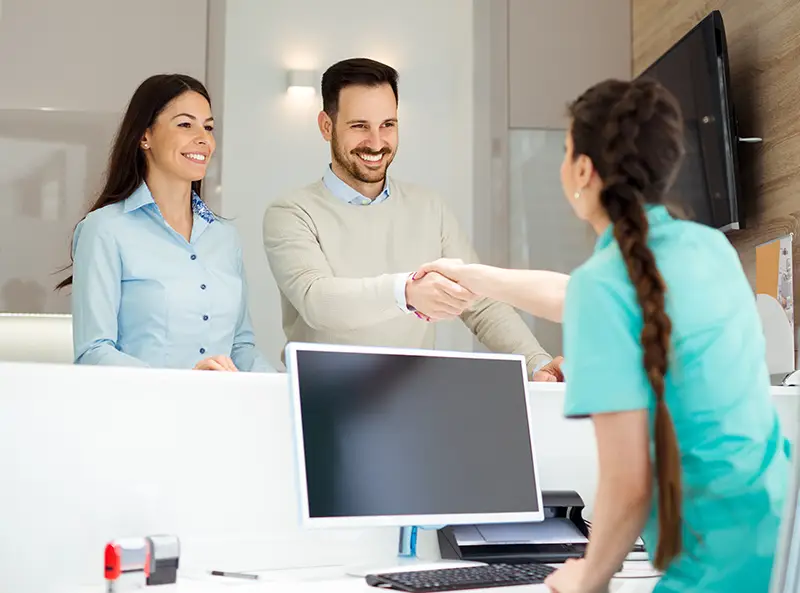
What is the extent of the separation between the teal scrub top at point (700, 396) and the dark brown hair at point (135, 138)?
5.30 ft

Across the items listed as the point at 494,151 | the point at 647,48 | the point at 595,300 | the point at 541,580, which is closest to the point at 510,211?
the point at 494,151

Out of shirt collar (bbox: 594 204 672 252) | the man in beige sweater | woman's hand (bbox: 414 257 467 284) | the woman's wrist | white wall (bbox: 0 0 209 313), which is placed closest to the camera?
shirt collar (bbox: 594 204 672 252)

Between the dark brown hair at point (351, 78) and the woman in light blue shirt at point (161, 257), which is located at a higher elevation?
the dark brown hair at point (351, 78)

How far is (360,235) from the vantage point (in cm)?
301

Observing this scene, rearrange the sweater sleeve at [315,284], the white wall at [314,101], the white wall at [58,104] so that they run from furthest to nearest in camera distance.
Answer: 1. the white wall at [314,101]
2. the white wall at [58,104]
3. the sweater sleeve at [315,284]

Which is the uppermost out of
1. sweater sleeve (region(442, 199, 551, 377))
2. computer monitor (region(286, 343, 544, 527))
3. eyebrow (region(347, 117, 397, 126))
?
eyebrow (region(347, 117, 397, 126))

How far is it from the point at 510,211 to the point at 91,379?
8.03 ft

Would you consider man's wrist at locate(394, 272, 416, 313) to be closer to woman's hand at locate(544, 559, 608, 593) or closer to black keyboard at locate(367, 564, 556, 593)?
black keyboard at locate(367, 564, 556, 593)

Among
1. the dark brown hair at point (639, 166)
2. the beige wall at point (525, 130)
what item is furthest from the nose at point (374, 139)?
the dark brown hair at point (639, 166)

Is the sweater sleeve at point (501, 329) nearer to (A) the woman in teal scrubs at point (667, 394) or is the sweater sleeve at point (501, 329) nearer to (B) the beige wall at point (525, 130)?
(B) the beige wall at point (525, 130)

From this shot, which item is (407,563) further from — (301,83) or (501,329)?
(301,83)

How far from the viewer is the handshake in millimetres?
2191

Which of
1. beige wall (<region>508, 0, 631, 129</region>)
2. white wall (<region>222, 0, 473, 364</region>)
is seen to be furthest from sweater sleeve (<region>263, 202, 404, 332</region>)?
beige wall (<region>508, 0, 631, 129</region>)

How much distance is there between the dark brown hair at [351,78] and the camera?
10.1 ft
